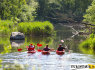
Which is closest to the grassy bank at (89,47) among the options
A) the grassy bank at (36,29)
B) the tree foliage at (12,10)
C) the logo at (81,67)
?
the logo at (81,67)

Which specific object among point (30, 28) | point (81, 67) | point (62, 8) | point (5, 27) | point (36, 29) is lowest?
point (36, 29)

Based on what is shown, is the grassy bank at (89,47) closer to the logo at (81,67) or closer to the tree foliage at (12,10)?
the logo at (81,67)

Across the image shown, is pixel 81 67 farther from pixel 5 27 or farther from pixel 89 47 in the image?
pixel 5 27

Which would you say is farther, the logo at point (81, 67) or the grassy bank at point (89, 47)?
the grassy bank at point (89, 47)

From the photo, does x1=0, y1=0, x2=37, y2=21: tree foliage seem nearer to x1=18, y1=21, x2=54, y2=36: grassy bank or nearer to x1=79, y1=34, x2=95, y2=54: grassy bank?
x1=18, y1=21, x2=54, y2=36: grassy bank

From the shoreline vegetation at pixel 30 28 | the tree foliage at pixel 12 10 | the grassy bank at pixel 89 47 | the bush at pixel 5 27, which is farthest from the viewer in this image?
the tree foliage at pixel 12 10

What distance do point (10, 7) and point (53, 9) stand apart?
47.4 meters

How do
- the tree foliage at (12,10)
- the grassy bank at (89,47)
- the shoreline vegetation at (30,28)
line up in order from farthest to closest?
the tree foliage at (12,10), the shoreline vegetation at (30,28), the grassy bank at (89,47)

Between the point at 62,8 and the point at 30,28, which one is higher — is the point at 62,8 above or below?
above

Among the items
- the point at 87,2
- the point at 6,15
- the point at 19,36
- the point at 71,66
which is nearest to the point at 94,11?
the point at 19,36

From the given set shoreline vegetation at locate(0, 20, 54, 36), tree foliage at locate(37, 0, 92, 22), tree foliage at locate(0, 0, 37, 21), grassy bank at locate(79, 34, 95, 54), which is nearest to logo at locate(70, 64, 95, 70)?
grassy bank at locate(79, 34, 95, 54)

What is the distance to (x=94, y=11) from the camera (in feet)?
183

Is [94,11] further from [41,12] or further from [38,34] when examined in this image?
[41,12]

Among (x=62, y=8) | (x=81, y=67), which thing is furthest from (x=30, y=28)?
(x=62, y=8)
